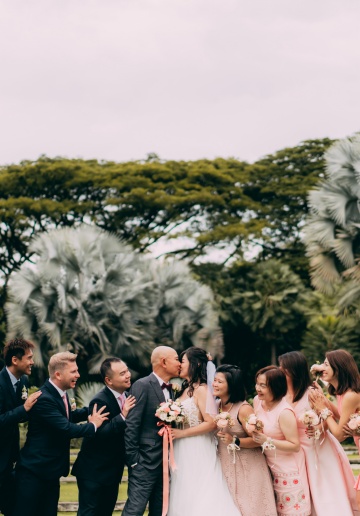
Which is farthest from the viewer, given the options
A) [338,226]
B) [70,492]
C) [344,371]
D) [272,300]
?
[272,300]

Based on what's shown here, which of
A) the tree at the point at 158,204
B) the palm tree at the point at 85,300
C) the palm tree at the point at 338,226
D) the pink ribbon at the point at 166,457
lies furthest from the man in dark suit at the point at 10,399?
the tree at the point at 158,204

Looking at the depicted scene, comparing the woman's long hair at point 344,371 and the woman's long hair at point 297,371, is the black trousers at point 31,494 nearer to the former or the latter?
the woman's long hair at point 297,371

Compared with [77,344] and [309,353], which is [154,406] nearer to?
[77,344]

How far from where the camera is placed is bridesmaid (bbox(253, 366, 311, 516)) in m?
7.47

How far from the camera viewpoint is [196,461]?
775 centimetres

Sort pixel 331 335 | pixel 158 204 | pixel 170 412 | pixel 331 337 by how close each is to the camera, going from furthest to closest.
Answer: pixel 158 204, pixel 331 335, pixel 331 337, pixel 170 412

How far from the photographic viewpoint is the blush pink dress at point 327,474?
7566mm

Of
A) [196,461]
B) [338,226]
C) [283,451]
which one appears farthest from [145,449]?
[338,226]

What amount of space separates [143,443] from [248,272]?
939 inches

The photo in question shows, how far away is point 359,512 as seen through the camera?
25.0 ft

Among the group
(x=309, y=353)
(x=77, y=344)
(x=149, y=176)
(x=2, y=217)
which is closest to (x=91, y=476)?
(x=77, y=344)

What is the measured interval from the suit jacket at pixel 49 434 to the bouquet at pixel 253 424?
1.45 m

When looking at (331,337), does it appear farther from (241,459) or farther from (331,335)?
(241,459)

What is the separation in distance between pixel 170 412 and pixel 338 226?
14.1m
